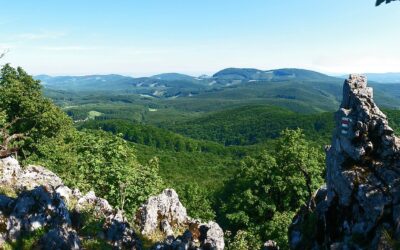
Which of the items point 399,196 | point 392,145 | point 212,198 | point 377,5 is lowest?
point 212,198

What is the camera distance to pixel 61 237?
19.6m

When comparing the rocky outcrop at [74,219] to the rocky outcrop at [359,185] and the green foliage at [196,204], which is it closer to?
the rocky outcrop at [359,185]

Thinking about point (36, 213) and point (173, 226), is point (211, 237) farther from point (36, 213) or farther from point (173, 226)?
point (36, 213)

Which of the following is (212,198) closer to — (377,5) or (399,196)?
(399,196)

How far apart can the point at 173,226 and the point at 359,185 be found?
16.2m

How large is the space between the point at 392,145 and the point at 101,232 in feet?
55.8

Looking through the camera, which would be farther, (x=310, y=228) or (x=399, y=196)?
(x=310, y=228)

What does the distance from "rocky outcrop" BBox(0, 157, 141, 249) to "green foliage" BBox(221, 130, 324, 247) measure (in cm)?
2680

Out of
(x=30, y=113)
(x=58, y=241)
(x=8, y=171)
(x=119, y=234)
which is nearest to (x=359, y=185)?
(x=119, y=234)

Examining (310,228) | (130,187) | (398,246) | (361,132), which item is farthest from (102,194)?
(398,246)

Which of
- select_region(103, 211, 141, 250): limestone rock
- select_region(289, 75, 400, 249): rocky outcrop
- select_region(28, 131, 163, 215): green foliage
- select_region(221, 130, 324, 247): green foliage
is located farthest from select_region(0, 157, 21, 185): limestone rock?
select_region(221, 130, 324, 247): green foliage

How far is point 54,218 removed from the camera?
21.8 metres

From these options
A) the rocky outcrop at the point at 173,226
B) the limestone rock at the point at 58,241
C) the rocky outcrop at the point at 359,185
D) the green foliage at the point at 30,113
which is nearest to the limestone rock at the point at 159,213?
the rocky outcrop at the point at 173,226

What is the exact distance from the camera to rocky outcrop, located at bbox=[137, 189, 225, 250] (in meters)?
22.2
